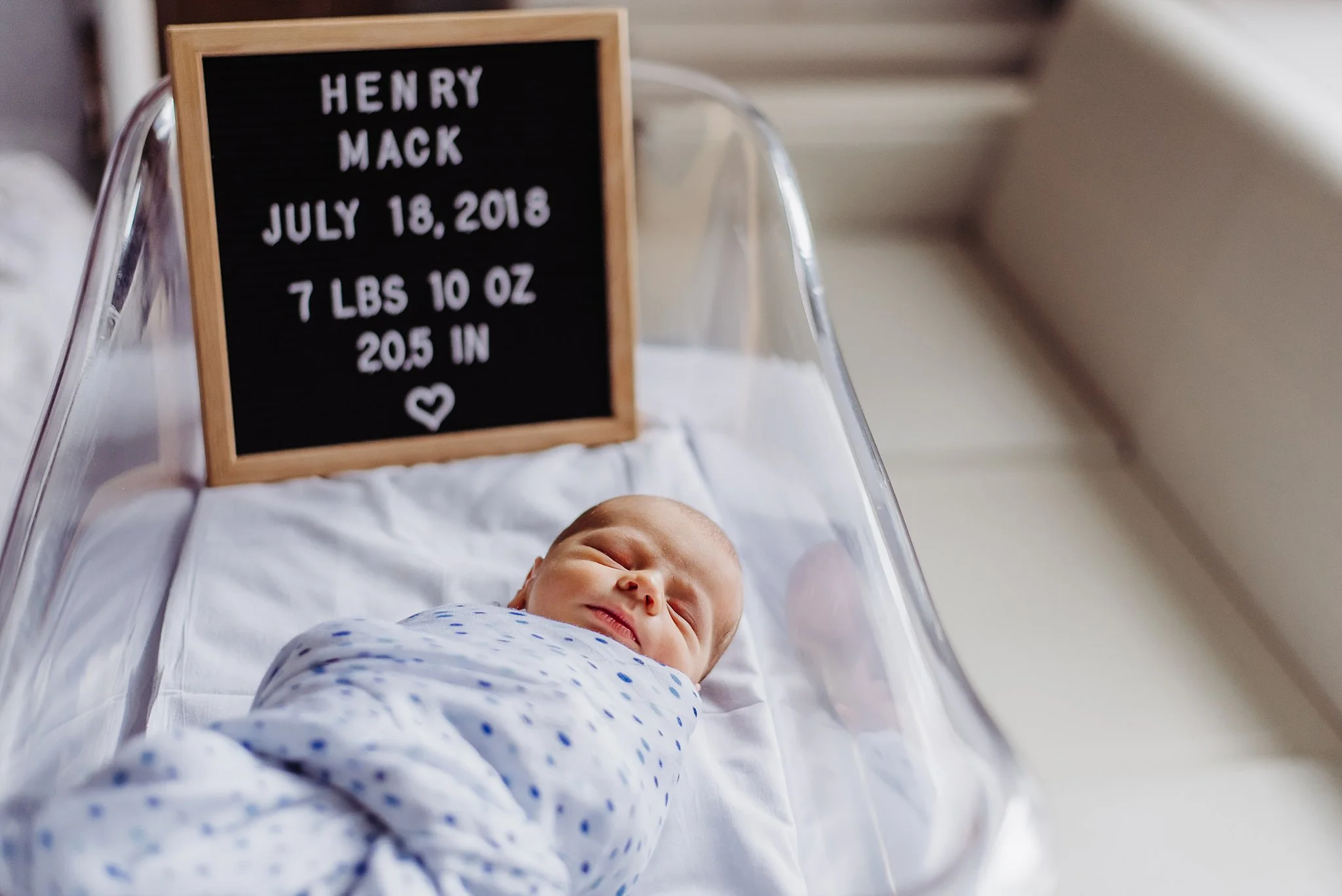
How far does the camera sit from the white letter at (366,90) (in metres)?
0.91

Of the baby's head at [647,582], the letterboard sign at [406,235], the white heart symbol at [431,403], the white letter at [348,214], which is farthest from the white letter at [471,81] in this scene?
the baby's head at [647,582]

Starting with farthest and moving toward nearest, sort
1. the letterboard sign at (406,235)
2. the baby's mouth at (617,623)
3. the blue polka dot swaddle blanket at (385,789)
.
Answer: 1. the letterboard sign at (406,235)
2. the baby's mouth at (617,623)
3. the blue polka dot swaddle blanket at (385,789)

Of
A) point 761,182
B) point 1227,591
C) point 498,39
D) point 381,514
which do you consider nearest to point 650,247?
point 761,182

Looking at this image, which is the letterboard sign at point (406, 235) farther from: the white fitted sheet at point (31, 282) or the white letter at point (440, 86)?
the white fitted sheet at point (31, 282)

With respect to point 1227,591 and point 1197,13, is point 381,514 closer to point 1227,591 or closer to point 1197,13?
point 1227,591

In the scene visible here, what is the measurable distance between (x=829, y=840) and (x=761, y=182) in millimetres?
584

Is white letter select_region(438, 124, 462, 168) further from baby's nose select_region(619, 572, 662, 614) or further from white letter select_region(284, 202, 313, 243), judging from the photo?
baby's nose select_region(619, 572, 662, 614)

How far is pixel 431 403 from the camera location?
0.99 meters

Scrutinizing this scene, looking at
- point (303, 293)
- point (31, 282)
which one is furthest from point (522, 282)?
point (31, 282)

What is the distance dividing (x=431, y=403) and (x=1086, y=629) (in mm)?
528

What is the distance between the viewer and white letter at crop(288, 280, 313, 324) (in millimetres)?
935

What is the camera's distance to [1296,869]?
75 centimetres

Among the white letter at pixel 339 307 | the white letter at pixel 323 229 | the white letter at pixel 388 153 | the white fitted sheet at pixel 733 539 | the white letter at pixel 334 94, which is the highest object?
the white letter at pixel 334 94

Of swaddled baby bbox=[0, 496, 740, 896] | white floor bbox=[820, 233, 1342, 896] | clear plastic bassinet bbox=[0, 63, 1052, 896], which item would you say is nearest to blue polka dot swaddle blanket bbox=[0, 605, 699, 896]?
swaddled baby bbox=[0, 496, 740, 896]
